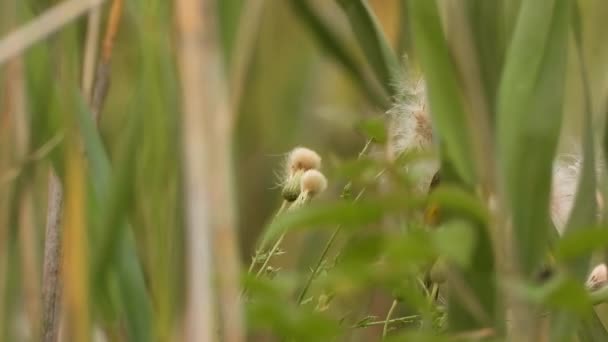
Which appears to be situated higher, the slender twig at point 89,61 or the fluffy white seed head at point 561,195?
the slender twig at point 89,61


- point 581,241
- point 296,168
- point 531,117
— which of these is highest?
point 296,168

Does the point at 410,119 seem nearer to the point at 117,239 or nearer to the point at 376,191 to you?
the point at 376,191

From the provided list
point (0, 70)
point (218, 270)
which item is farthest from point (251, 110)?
point (218, 270)

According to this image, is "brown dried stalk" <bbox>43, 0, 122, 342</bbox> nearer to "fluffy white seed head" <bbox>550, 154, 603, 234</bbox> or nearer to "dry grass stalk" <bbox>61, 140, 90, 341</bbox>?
"dry grass stalk" <bbox>61, 140, 90, 341</bbox>

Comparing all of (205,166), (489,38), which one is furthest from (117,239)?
(489,38)

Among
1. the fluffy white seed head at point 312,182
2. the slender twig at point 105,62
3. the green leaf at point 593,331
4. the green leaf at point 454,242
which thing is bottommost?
the green leaf at point 454,242

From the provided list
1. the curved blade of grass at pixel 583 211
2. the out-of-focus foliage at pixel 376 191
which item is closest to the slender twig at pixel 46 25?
the out-of-focus foliage at pixel 376 191

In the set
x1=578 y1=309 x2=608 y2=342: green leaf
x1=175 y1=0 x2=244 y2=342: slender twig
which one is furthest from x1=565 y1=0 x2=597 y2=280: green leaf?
x1=175 y1=0 x2=244 y2=342: slender twig

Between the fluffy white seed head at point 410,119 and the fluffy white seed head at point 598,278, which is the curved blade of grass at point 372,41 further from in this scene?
the fluffy white seed head at point 598,278
